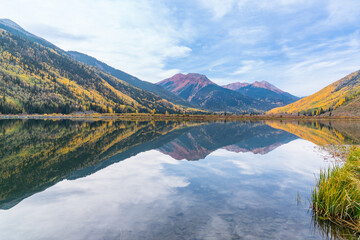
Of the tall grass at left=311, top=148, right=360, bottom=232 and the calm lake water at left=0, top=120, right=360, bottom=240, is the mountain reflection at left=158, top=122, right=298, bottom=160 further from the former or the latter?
the tall grass at left=311, top=148, right=360, bottom=232

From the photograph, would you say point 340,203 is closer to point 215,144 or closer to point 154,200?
point 154,200

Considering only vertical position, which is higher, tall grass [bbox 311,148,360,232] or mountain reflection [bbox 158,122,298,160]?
tall grass [bbox 311,148,360,232]

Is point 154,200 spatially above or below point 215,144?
above

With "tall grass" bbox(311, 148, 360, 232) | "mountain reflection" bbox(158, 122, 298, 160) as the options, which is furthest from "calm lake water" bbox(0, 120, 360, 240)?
"mountain reflection" bbox(158, 122, 298, 160)

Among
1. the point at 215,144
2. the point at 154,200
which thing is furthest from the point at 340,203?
the point at 215,144

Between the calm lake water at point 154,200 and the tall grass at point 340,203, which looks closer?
the calm lake water at point 154,200

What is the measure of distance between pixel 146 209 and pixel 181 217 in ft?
8.07

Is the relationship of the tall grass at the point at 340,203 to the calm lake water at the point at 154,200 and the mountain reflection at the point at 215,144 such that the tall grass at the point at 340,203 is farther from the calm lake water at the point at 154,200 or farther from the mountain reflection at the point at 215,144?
the mountain reflection at the point at 215,144

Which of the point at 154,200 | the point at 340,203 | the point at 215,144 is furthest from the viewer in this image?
the point at 215,144

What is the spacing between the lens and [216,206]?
13.4m

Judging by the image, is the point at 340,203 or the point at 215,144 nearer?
the point at 340,203

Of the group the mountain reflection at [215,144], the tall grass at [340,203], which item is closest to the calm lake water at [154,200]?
the tall grass at [340,203]

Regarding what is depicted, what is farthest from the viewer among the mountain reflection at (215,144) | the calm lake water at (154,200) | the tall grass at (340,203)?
the mountain reflection at (215,144)

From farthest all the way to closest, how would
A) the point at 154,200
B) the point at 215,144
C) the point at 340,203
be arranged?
the point at 215,144, the point at 154,200, the point at 340,203
